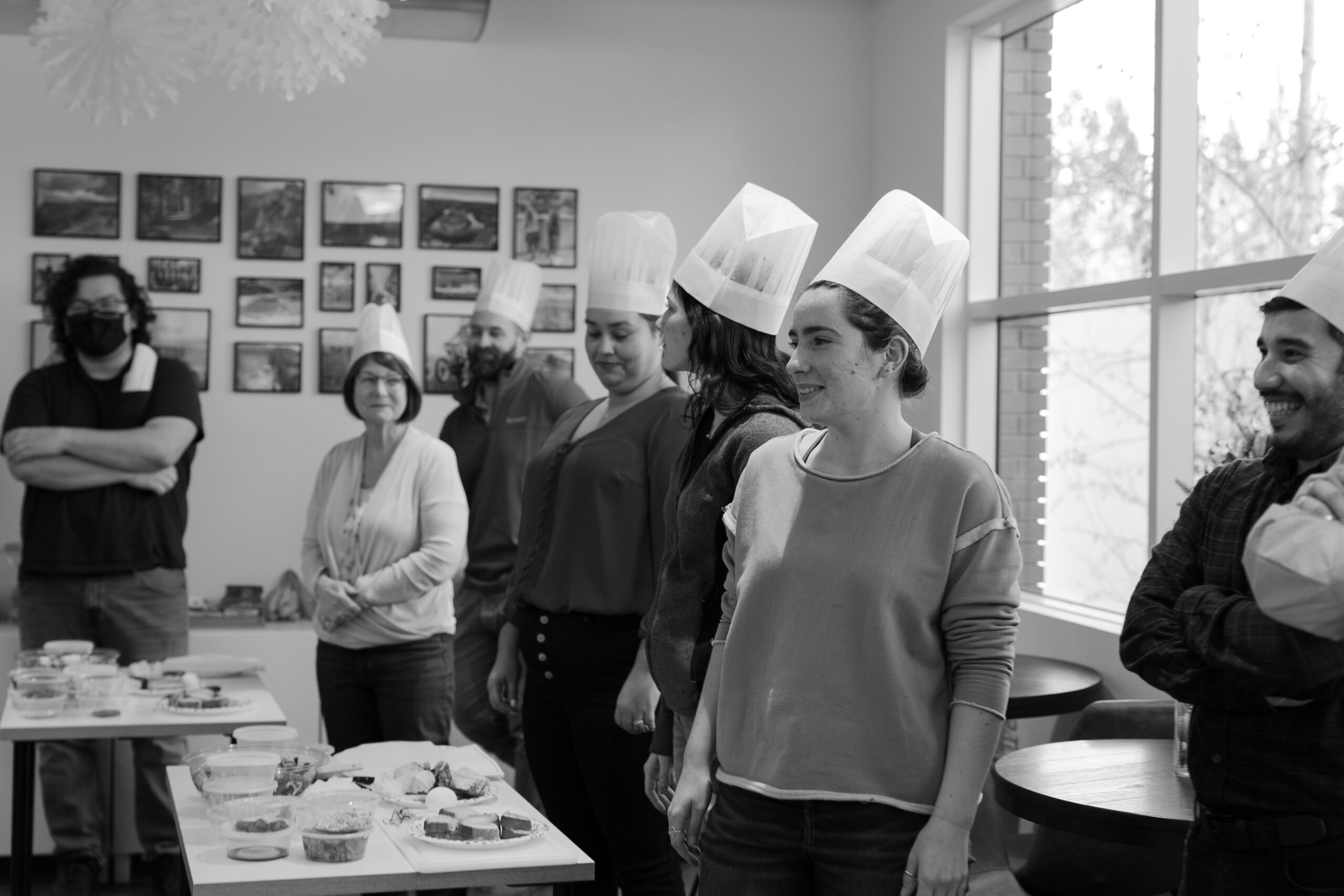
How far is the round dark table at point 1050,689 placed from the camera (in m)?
3.58

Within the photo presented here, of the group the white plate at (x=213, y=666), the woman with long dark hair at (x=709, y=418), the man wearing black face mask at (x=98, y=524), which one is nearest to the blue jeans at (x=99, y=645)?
the man wearing black face mask at (x=98, y=524)

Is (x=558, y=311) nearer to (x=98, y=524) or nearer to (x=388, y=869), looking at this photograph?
(x=98, y=524)

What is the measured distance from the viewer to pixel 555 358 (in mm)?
5332

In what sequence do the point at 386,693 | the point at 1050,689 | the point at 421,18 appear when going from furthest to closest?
the point at 421,18 → the point at 1050,689 → the point at 386,693

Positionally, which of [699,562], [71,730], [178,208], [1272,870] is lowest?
[71,730]

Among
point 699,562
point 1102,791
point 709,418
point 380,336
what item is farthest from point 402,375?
point 1102,791

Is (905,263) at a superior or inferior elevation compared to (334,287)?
inferior

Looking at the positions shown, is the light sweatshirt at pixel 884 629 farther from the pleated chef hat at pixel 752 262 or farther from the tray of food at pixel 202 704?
the tray of food at pixel 202 704

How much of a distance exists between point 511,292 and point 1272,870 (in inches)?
129

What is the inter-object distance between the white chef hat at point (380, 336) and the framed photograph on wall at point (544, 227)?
4.50 ft

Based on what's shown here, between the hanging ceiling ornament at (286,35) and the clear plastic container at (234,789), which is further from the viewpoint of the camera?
Result: the hanging ceiling ornament at (286,35)

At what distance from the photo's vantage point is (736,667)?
1.86 metres

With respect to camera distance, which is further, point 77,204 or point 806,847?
point 77,204

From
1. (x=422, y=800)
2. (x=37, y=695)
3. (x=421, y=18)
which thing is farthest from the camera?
(x=421, y=18)
